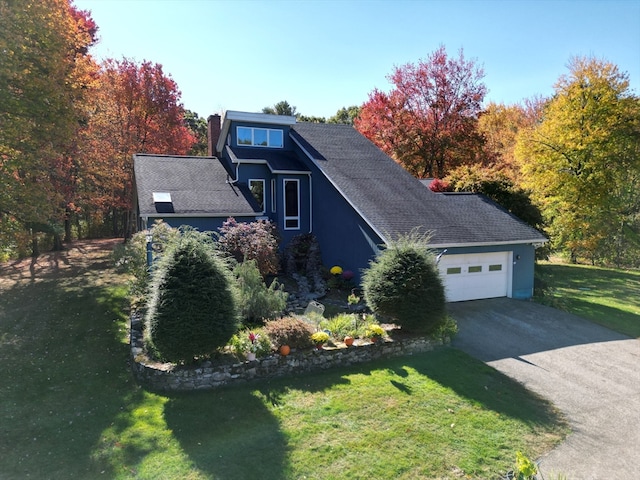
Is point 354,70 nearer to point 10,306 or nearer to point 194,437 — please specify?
point 10,306

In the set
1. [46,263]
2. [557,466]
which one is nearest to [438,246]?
[557,466]

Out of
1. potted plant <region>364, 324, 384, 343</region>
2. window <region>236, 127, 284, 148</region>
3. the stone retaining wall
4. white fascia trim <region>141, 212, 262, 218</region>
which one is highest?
window <region>236, 127, 284, 148</region>

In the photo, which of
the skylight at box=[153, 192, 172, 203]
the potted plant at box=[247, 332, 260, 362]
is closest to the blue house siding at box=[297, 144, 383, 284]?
the potted plant at box=[247, 332, 260, 362]

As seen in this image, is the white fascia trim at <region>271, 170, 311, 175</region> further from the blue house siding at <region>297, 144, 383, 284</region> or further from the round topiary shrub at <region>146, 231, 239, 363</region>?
the round topiary shrub at <region>146, 231, 239, 363</region>

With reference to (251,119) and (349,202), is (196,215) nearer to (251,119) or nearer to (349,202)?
(349,202)

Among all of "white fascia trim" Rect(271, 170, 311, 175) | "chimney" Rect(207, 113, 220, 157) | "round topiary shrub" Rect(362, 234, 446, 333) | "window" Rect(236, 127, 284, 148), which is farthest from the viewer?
"chimney" Rect(207, 113, 220, 157)

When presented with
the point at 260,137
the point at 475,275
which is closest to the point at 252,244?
the point at 260,137

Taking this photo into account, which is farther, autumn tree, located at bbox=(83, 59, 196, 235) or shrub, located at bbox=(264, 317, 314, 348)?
autumn tree, located at bbox=(83, 59, 196, 235)

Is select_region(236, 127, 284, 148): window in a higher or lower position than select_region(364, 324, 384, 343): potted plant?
higher
